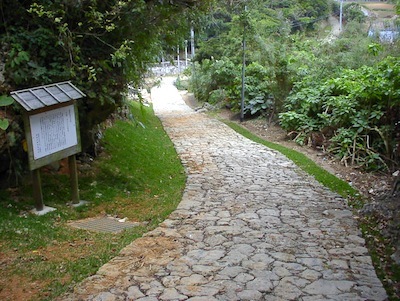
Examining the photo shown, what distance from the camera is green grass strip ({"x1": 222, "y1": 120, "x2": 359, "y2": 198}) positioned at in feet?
25.3

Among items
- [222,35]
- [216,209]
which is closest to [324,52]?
[222,35]

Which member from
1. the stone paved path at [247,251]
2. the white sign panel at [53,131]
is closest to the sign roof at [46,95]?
the white sign panel at [53,131]

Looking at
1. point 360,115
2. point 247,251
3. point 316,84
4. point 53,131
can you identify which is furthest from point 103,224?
point 316,84

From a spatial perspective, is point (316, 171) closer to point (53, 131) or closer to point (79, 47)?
point (79, 47)

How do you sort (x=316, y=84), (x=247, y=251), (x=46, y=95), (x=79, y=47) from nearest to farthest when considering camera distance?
(x=247, y=251), (x=46, y=95), (x=79, y=47), (x=316, y=84)

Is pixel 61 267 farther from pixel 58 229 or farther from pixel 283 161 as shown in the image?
pixel 283 161

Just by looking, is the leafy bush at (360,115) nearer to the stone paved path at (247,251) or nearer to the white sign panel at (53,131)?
the stone paved path at (247,251)

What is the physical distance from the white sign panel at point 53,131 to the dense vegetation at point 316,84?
4.23 meters

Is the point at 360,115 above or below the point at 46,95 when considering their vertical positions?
below

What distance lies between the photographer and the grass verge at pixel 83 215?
418 cm

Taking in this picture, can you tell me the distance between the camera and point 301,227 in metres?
5.81

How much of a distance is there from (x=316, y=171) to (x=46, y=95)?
18.7 ft

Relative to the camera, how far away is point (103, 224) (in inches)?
233

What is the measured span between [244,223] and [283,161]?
4365mm
